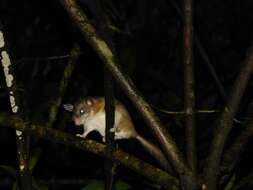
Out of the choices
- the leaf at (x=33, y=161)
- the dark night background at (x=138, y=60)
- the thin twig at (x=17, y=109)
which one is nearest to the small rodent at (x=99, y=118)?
the leaf at (x=33, y=161)

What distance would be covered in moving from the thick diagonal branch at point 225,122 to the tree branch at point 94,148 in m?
0.10

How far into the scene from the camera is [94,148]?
1478 mm

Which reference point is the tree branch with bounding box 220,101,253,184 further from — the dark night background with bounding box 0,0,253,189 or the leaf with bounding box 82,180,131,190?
the dark night background with bounding box 0,0,253,189

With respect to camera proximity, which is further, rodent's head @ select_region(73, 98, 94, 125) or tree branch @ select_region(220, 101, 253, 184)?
rodent's head @ select_region(73, 98, 94, 125)

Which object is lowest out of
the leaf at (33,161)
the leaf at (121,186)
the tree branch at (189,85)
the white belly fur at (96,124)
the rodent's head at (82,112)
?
the leaf at (121,186)

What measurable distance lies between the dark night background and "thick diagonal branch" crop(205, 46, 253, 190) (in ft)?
6.37

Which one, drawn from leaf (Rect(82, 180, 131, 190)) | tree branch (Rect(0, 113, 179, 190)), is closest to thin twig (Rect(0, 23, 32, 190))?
tree branch (Rect(0, 113, 179, 190))

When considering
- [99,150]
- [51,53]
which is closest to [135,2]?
[51,53]

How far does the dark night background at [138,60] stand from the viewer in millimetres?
3588

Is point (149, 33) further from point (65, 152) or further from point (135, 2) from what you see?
point (65, 152)

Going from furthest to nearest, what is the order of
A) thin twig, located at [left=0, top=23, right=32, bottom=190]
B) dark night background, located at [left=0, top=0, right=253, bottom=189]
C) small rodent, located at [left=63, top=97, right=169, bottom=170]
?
dark night background, located at [left=0, top=0, right=253, bottom=189] → small rodent, located at [left=63, top=97, right=169, bottom=170] → thin twig, located at [left=0, top=23, right=32, bottom=190]

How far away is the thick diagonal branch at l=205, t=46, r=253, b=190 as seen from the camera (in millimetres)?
1318

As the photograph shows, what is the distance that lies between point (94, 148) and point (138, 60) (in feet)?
8.47

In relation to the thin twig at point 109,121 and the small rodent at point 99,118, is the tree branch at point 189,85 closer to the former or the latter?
the thin twig at point 109,121
